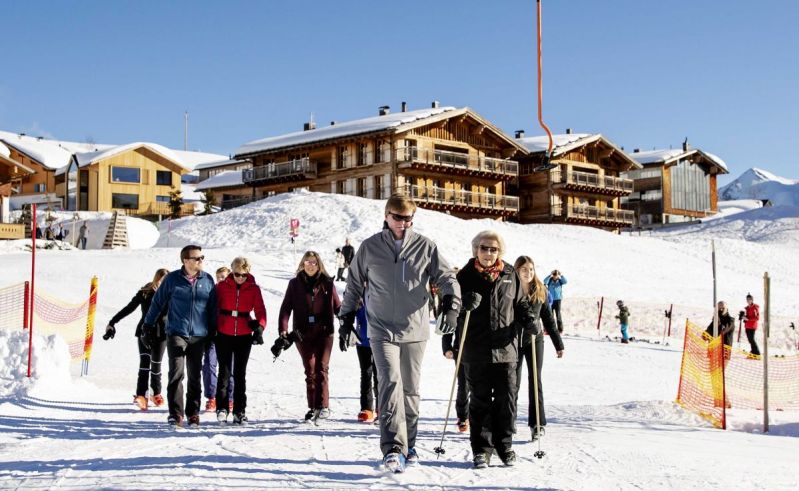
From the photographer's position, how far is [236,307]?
7.90 metres

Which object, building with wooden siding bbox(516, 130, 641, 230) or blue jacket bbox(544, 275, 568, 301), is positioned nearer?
blue jacket bbox(544, 275, 568, 301)

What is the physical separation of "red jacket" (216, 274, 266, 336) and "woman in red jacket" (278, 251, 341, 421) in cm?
28

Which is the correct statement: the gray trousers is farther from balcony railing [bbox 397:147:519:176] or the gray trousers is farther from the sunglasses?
balcony railing [bbox 397:147:519:176]

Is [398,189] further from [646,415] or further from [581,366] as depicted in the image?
[646,415]

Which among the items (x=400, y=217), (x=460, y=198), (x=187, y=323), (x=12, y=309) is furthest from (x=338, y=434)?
(x=460, y=198)

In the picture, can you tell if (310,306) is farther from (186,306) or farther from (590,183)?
(590,183)

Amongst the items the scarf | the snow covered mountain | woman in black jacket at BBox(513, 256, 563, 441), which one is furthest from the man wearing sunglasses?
the snow covered mountain

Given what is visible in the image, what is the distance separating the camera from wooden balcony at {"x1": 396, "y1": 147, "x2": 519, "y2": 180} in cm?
4584

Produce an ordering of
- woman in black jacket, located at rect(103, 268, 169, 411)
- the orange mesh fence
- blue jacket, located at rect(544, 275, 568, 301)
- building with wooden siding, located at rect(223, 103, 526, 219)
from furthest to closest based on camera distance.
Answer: building with wooden siding, located at rect(223, 103, 526, 219) < blue jacket, located at rect(544, 275, 568, 301) < the orange mesh fence < woman in black jacket, located at rect(103, 268, 169, 411)

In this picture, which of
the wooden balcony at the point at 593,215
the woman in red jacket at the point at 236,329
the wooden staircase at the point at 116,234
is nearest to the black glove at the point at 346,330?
the woman in red jacket at the point at 236,329

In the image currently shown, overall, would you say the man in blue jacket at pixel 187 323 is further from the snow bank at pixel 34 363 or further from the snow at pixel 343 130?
the snow at pixel 343 130

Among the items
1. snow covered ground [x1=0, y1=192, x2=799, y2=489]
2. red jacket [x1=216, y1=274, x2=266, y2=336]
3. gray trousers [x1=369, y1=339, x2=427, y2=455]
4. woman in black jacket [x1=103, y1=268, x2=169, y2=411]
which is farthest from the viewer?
woman in black jacket [x1=103, y1=268, x2=169, y2=411]

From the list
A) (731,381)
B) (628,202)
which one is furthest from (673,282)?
(628,202)

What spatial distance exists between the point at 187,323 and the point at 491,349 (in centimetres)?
316
